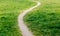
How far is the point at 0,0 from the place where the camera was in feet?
179

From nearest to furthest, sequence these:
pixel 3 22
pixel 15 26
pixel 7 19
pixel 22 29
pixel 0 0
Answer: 1. pixel 22 29
2. pixel 15 26
3. pixel 3 22
4. pixel 7 19
5. pixel 0 0

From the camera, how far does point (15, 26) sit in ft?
70.6

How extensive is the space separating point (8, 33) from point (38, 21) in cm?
454

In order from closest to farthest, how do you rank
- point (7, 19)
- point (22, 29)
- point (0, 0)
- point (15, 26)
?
point (22, 29)
point (15, 26)
point (7, 19)
point (0, 0)

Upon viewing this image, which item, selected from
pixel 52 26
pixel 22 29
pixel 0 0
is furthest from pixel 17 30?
pixel 0 0

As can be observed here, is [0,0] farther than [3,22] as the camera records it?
Yes

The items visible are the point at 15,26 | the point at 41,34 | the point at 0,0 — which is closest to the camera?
the point at 41,34

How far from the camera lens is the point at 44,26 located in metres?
20.8

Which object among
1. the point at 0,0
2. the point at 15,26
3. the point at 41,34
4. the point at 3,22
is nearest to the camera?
the point at 41,34

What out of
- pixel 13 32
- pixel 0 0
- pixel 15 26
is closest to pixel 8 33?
pixel 13 32

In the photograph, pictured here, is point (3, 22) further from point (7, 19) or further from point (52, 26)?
point (52, 26)

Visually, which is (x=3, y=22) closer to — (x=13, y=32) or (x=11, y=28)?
(x=11, y=28)

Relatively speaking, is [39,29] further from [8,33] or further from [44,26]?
[8,33]

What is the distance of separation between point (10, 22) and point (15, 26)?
2.05 metres
